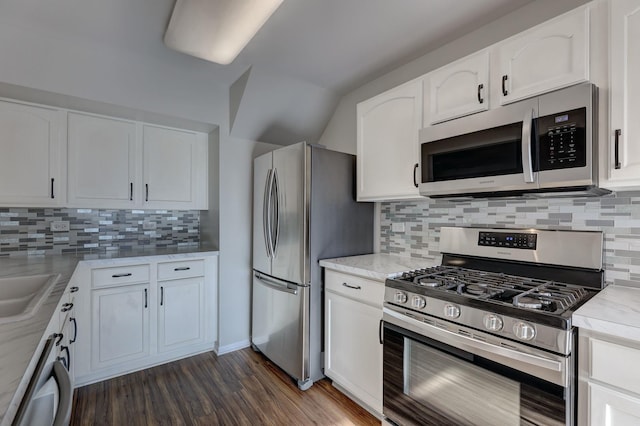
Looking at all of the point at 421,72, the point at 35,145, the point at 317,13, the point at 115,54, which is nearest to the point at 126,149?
the point at 35,145

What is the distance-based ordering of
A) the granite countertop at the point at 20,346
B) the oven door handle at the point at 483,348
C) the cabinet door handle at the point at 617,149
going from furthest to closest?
the cabinet door handle at the point at 617,149, the oven door handle at the point at 483,348, the granite countertop at the point at 20,346

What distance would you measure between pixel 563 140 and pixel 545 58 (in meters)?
0.41

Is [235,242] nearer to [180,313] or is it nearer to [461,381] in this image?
[180,313]

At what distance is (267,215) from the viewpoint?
2.61 metres

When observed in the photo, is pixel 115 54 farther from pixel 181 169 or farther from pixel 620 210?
pixel 620 210

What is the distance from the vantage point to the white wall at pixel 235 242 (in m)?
2.86

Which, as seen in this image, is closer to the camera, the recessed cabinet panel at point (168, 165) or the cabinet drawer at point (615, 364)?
the cabinet drawer at point (615, 364)

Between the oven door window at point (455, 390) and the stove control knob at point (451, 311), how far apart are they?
0.53ft

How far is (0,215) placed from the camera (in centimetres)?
239

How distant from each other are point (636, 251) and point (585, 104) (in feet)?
2.39

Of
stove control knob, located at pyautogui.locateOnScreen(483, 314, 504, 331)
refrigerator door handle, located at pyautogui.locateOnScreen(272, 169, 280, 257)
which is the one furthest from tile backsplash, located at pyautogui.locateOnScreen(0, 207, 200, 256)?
stove control knob, located at pyautogui.locateOnScreen(483, 314, 504, 331)

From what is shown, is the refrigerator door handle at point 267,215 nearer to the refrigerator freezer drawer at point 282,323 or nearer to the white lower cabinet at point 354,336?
the refrigerator freezer drawer at point 282,323

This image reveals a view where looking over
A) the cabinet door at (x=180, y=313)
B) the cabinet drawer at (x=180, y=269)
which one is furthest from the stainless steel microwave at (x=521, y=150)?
the cabinet door at (x=180, y=313)

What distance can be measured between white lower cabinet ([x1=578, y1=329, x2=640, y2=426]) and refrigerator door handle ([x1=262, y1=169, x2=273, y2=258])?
2.02 meters
